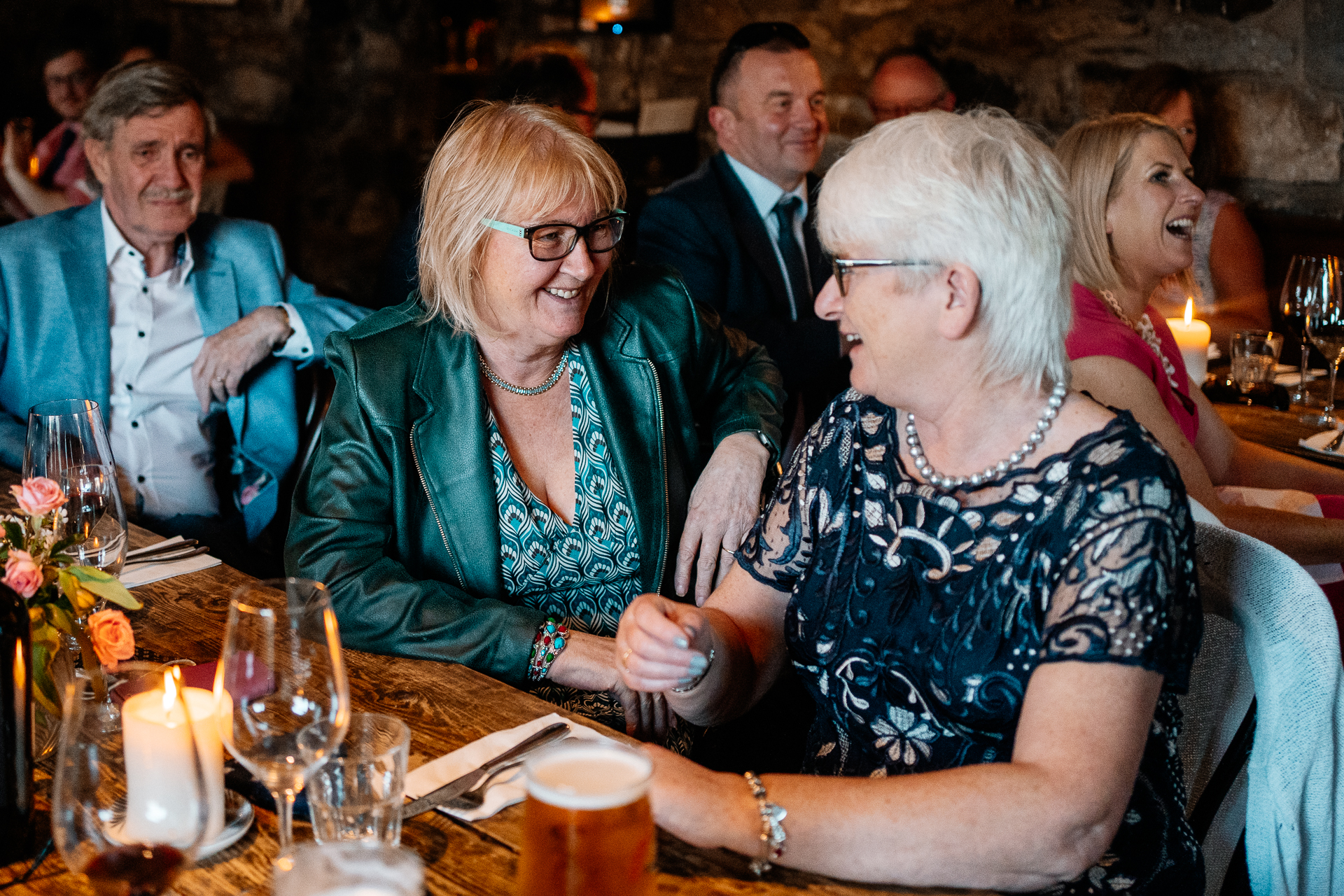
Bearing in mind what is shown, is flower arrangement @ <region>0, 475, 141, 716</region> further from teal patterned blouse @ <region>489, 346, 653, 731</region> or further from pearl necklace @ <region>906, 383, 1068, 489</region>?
pearl necklace @ <region>906, 383, 1068, 489</region>

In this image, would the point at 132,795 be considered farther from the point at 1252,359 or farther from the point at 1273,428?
the point at 1252,359

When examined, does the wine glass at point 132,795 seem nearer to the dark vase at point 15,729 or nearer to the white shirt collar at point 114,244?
the dark vase at point 15,729

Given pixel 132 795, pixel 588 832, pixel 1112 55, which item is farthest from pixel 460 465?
pixel 1112 55

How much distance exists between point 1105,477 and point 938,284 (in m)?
0.27

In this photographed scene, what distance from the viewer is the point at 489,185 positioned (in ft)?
5.66

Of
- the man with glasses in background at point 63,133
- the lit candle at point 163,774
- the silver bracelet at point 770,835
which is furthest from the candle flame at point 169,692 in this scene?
the man with glasses in background at point 63,133

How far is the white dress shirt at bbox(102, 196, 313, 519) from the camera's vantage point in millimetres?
2537

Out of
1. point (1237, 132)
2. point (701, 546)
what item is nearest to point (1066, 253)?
point (701, 546)

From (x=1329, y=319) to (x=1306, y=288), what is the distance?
89 mm

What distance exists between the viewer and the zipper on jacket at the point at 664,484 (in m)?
1.90

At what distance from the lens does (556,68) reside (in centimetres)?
322

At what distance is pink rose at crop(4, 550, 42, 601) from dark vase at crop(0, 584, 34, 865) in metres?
0.02

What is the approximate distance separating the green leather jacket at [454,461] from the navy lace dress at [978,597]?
433 mm

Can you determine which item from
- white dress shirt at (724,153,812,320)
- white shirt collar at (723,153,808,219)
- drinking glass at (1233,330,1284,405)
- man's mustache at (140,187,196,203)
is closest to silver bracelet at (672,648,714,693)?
man's mustache at (140,187,196,203)
